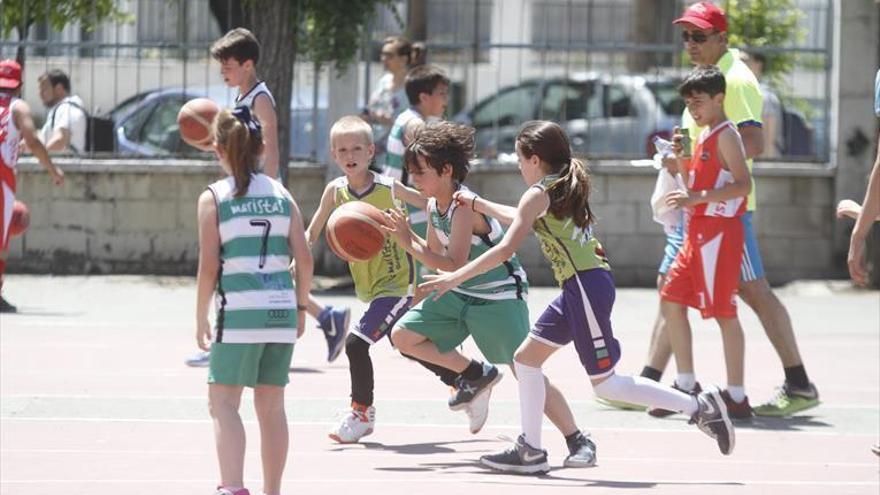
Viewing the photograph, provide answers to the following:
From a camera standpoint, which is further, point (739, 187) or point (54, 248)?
point (54, 248)

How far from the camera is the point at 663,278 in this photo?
9.71 metres

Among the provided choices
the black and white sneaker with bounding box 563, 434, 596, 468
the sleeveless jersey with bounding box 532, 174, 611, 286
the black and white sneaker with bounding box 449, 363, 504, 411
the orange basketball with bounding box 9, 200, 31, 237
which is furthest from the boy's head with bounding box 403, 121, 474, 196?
the orange basketball with bounding box 9, 200, 31, 237

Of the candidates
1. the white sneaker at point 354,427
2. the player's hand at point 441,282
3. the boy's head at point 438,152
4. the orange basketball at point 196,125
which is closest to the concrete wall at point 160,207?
the orange basketball at point 196,125

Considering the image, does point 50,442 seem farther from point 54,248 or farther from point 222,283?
point 54,248

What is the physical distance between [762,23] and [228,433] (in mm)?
14304

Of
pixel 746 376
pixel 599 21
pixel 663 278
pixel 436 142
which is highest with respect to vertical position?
pixel 599 21

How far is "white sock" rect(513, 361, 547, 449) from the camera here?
7859 millimetres

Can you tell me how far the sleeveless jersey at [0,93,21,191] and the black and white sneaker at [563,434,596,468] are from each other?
5.78 metres

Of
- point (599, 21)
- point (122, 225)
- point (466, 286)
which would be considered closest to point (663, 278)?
point (466, 286)

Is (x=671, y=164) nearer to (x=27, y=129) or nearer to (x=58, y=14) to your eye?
(x=27, y=129)

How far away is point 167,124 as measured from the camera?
17062mm

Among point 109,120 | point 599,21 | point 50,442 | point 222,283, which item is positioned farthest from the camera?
point 599,21

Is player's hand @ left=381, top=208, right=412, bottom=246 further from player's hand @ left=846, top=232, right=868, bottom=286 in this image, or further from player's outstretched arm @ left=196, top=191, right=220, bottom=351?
player's hand @ left=846, top=232, right=868, bottom=286

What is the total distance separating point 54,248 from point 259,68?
2.74 m
